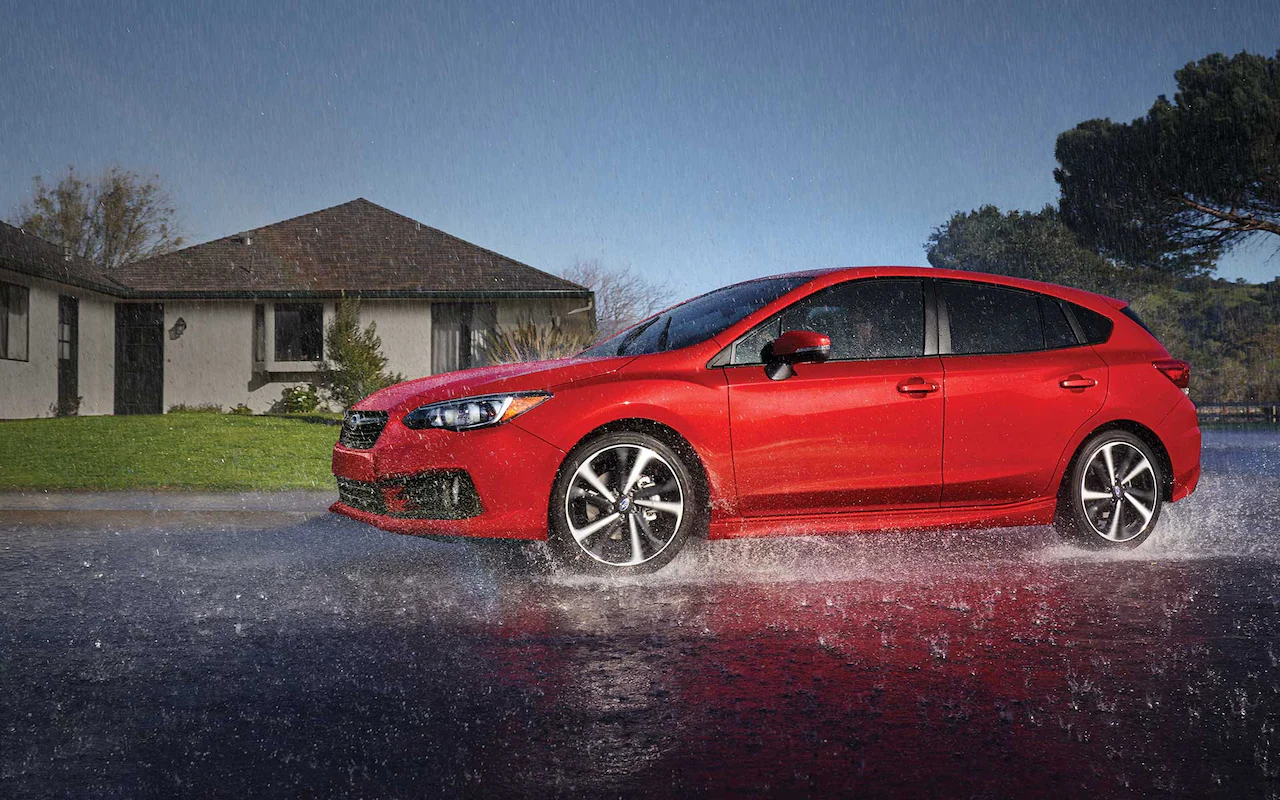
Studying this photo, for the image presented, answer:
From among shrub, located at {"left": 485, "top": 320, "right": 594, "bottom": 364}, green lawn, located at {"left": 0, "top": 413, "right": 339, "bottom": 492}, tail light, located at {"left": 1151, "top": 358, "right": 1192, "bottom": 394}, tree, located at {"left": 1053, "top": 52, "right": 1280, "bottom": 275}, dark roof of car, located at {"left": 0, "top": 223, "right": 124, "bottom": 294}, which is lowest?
green lawn, located at {"left": 0, "top": 413, "right": 339, "bottom": 492}

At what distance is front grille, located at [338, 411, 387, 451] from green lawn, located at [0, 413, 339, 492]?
204 inches

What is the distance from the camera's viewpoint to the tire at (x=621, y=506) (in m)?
5.98

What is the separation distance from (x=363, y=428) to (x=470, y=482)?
99cm

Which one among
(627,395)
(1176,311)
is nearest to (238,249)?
(627,395)

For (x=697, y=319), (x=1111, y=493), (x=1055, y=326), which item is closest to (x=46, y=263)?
(x=697, y=319)

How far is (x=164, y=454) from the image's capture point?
1502 centimetres

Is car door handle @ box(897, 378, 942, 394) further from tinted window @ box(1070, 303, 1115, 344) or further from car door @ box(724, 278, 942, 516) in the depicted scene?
tinted window @ box(1070, 303, 1115, 344)

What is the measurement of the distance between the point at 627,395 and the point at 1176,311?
6186 centimetres

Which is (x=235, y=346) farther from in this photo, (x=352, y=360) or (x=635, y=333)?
(x=635, y=333)

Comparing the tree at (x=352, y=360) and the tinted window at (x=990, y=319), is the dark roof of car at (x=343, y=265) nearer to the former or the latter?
the tree at (x=352, y=360)

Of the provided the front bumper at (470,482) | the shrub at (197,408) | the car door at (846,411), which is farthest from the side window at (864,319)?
the shrub at (197,408)

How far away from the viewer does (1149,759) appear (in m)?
3.26

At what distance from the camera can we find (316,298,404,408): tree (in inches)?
931

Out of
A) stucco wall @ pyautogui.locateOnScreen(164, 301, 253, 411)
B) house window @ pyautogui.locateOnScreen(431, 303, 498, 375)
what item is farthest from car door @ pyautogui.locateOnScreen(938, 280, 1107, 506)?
stucco wall @ pyautogui.locateOnScreen(164, 301, 253, 411)
